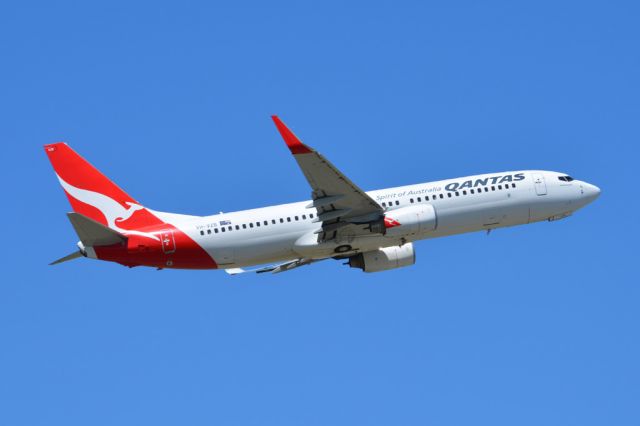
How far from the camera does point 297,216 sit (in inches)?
2559

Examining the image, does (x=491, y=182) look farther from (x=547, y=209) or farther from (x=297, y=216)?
(x=297, y=216)

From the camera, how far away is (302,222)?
6494cm

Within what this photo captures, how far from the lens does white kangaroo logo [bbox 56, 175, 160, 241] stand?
65875 millimetres

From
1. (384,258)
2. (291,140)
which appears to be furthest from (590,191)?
(291,140)

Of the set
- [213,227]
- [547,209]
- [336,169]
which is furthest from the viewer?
[547,209]

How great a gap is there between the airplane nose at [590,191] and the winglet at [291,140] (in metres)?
20.5

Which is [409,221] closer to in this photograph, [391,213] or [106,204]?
[391,213]

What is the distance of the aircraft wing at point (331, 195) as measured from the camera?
193 ft

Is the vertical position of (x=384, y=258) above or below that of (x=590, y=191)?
below

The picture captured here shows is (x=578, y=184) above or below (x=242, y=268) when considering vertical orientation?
above

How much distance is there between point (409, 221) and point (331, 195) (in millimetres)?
5072

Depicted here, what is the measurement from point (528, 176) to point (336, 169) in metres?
14.3

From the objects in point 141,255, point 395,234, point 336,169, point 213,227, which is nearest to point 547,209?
point 395,234

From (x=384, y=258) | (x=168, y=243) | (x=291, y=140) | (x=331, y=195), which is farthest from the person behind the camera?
(x=384, y=258)
